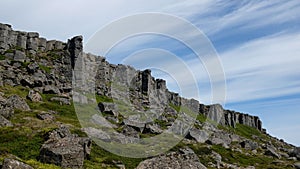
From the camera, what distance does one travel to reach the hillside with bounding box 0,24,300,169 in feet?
101

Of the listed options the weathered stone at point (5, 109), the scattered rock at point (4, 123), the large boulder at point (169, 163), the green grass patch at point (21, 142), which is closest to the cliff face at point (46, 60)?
the weathered stone at point (5, 109)

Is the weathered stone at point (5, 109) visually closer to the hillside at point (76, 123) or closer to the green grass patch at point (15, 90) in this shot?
the hillside at point (76, 123)

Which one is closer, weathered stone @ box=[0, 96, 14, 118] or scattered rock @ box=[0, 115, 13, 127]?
scattered rock @ box=[0, 115, 13, 127]

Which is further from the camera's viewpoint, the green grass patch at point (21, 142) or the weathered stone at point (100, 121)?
the weathered stone at point (100, 121)

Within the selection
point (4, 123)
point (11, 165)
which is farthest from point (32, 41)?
point (11, 165)

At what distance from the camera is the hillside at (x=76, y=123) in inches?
1210

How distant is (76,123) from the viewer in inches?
3063

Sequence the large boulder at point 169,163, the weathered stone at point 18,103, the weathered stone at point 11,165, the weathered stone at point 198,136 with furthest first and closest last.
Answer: the weathered stone at point 198,136
the weathered stone at point 18,103
the large boulder at point 169,163
the weathered stone at point 11,165

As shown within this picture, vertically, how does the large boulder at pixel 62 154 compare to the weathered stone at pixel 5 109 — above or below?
below

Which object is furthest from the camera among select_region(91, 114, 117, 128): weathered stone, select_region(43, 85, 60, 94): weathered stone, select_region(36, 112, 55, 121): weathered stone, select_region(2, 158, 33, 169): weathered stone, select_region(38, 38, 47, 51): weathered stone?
select_region(38, 38, 47, 51): weathered stone

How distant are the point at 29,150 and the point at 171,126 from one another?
8479cm

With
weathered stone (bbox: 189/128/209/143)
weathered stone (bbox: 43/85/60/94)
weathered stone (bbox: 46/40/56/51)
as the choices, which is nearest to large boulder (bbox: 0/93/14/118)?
weathered stone (bbox: 43/85/60/94)

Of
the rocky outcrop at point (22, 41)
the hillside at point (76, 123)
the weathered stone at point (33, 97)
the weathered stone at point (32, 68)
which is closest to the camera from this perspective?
the hillside at point (76, 123)

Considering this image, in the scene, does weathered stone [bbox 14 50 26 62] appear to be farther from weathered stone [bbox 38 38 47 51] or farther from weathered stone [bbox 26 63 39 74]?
weathered stone [bbox 38 38 47 51]
